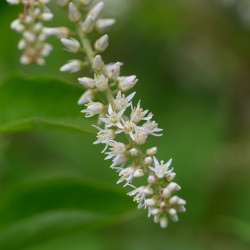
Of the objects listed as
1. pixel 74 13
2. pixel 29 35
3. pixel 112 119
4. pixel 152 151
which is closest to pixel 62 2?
pixel 74 13

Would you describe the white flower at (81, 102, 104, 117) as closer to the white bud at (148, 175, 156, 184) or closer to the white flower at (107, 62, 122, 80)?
the white flower at (107, 62, 122, 80)

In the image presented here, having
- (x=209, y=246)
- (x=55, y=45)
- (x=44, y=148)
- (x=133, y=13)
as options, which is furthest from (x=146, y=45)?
(x=209, y=246)

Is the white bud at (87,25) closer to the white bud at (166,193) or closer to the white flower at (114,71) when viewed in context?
the white flower at (114,71)

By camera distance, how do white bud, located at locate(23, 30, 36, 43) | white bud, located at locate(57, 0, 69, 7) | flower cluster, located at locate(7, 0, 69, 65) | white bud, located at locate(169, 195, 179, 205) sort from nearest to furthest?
white bud, located at locate(169, 195, 179, 205) < white bud, located at locate(57, 0, 69, 7) < flower cluster, located at locate(7, 0, 69, 65) < white bud, located at locate(23, 30, 36, 43)

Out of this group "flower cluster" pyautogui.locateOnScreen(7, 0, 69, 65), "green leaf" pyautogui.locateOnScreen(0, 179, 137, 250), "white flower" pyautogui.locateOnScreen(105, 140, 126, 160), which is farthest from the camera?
"green leaf" pyautogui.locateOnScreen(0, 179, 137, 250)

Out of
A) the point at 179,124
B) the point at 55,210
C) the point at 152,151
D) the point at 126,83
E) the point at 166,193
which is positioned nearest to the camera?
the point at 166,193

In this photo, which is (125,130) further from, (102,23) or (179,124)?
(179,124)

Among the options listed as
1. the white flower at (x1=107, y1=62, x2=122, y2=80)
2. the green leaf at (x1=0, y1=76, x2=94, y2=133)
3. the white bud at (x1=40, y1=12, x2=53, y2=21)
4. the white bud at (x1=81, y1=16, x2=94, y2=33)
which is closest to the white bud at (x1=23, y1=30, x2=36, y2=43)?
the white bud at (x1=40, y1=12, x2=53, y2=21)
